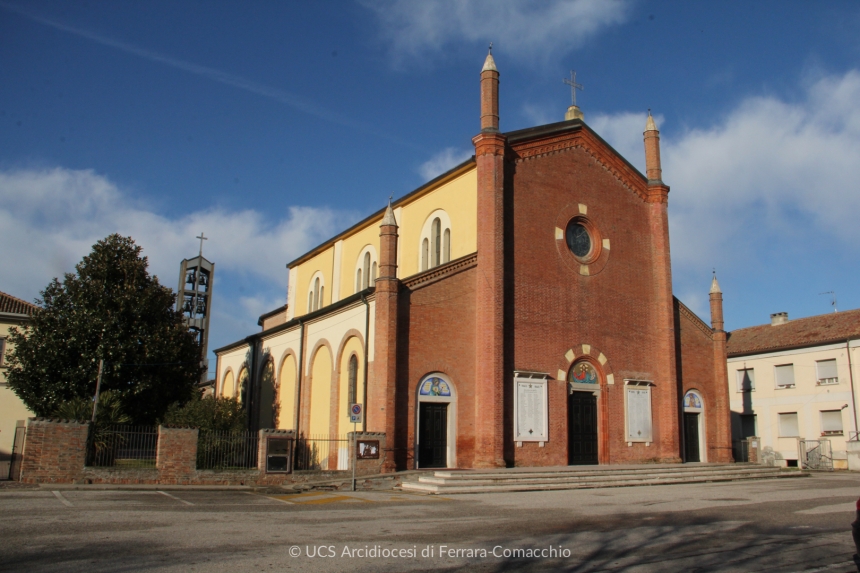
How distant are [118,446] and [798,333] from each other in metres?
34.9

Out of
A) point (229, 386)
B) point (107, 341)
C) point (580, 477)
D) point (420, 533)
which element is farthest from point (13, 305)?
point (420, 533)

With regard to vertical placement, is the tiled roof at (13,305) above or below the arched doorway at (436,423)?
above

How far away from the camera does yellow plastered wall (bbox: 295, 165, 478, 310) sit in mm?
24984

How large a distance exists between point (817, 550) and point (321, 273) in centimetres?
3092

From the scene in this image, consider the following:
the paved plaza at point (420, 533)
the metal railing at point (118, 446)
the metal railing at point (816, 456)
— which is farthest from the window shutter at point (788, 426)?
the metal railing at point (118, 446)

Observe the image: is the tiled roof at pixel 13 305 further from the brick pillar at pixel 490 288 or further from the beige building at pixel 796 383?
the beige building at pixel 796 383

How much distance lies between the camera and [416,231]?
28.5m

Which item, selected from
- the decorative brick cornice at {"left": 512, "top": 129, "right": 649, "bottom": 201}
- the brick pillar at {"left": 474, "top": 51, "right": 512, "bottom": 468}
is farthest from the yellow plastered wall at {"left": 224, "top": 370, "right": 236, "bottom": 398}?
the decorative brick cornice at {"left": 512, "top": 129, "right": 649, "bottom": 201}

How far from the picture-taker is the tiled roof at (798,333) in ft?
118

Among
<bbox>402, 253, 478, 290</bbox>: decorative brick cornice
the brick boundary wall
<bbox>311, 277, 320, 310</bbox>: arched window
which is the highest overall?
<bbox>311, 277, 320, 310</bbox>: arched window

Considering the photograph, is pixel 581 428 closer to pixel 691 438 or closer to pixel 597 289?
pixel 597 289

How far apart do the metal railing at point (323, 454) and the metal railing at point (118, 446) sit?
5.13 meters

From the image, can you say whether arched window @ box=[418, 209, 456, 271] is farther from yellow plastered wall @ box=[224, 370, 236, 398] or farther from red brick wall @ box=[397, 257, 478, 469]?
yellow plastered wall @ box=[224, 370, 236, 398]

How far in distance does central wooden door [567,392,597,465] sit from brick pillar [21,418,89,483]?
15.6m
